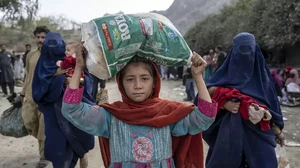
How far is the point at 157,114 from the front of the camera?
219 cm

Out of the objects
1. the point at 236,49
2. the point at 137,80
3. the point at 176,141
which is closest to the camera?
the point at 137,80

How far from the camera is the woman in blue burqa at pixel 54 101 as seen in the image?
148 inches

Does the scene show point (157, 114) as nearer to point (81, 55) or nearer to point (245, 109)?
point (81, 55)

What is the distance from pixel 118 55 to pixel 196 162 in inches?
34.8

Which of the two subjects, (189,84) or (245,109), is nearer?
(245,109)

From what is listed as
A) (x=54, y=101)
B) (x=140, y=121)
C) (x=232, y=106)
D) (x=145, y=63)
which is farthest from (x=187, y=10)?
(x=140, y=121)

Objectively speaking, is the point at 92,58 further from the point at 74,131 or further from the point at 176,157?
the point at 74,131

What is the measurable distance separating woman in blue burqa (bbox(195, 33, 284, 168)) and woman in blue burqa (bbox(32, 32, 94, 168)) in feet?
4.81

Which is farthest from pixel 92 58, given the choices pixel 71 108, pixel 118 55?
pixel 71 108

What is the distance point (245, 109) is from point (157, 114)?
1.07 m

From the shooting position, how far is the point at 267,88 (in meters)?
3.14

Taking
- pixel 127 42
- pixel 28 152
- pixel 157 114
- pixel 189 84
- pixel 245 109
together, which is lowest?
pixel 28 152

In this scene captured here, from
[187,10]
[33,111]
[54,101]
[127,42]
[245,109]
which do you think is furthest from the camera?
[187,10]

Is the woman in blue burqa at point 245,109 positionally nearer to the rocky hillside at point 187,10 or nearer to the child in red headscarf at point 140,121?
the child in red headscarf at point 140,121
